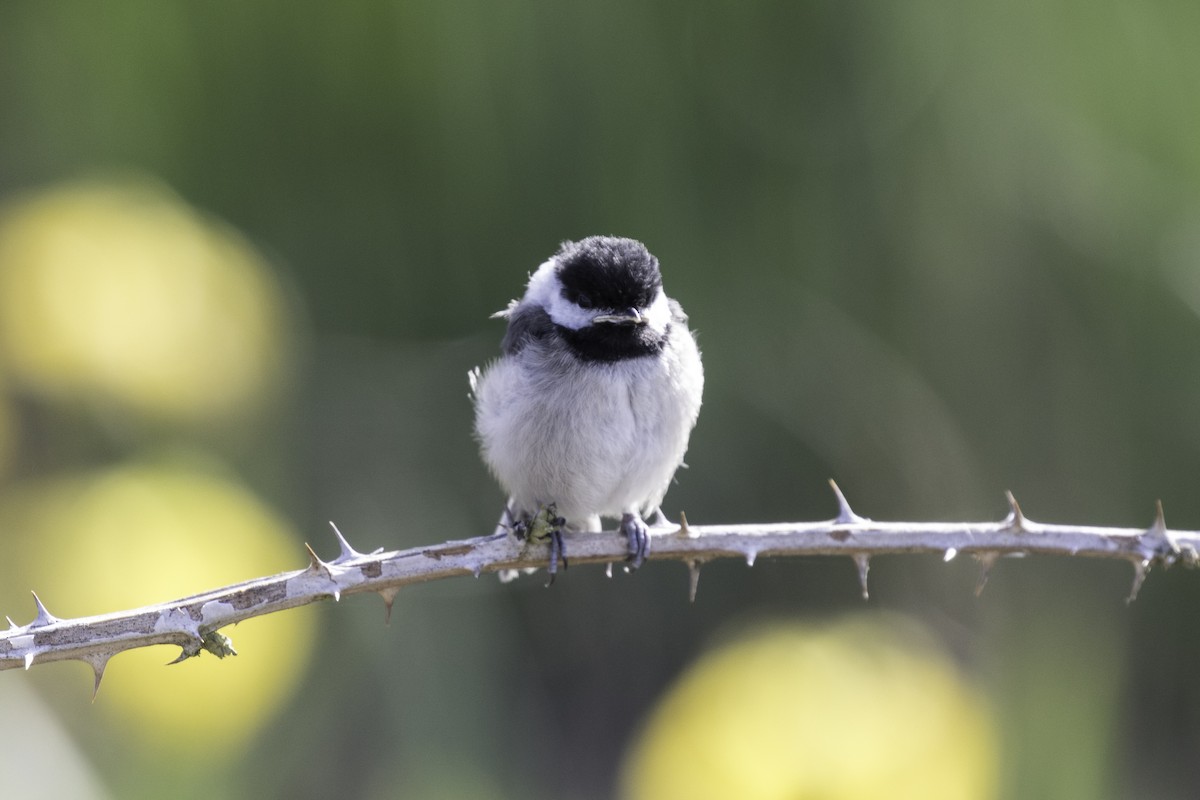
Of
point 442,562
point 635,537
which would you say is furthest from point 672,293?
point 442,562

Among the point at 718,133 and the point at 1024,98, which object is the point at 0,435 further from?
the point at 1024,98

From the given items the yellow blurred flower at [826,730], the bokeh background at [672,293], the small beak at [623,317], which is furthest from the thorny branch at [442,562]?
the bokeh background at [672,293]

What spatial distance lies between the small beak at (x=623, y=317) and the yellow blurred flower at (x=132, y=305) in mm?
1744

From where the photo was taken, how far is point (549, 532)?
2.34 m

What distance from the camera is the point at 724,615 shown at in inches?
188

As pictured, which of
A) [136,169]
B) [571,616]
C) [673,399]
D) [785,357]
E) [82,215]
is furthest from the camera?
[571,616]

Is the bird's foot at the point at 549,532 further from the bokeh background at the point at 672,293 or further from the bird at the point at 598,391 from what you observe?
the bokeh background at the point at 672,293

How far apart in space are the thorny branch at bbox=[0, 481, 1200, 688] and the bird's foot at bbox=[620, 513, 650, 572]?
1.25 ft

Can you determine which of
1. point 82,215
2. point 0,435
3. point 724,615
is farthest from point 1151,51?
point 0,435

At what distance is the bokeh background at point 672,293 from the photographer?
145 inches

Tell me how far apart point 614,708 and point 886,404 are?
6.14 ft

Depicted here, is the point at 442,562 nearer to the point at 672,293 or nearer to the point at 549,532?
the point at 549,532

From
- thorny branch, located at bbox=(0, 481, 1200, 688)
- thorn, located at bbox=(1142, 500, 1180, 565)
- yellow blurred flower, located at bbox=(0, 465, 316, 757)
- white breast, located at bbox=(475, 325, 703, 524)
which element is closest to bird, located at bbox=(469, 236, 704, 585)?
white breast, located at bbox=(475, 325, 703, 524)

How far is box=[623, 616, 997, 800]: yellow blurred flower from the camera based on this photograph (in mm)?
3254
